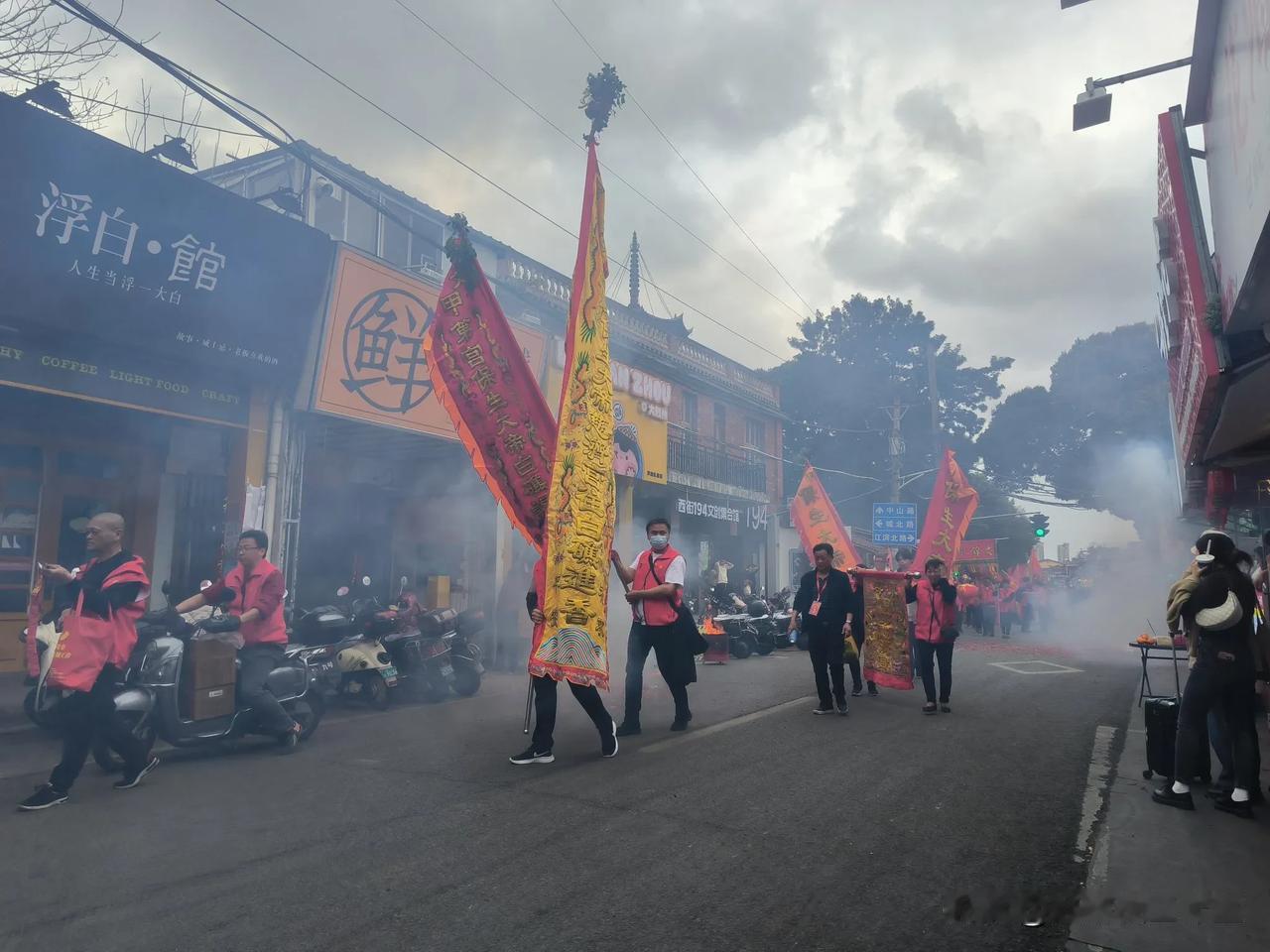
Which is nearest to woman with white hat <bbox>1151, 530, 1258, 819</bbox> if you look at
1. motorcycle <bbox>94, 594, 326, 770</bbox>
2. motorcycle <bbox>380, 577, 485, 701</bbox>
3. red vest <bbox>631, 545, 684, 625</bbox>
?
red vest <bbox>631, 545, 684, 625</bbox>

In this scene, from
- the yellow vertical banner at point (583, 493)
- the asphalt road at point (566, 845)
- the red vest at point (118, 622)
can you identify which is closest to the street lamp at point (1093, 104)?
the yellow vertical banner at point (583, 493)

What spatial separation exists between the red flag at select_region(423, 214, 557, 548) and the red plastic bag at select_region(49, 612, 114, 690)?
2.78 meters

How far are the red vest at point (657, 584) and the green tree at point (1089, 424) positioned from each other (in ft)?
99.9

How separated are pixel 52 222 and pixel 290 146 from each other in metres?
2.48

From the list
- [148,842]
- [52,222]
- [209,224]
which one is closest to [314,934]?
[148,842]

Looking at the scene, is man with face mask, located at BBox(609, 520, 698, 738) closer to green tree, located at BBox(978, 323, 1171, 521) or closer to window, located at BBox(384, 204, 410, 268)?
window, located at BBox(384, 204, 410, 268)

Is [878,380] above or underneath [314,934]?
above

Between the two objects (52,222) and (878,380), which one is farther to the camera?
(878,380)

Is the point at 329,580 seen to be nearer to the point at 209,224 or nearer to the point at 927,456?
the point at 209,224

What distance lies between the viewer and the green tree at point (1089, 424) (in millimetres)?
32750

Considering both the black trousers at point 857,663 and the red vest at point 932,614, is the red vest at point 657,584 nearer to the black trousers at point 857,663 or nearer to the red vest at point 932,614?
the red vest at point 932,614

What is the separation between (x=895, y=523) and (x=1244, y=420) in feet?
52.6

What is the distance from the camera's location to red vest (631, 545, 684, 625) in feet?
22.2

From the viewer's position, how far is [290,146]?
746 cm
